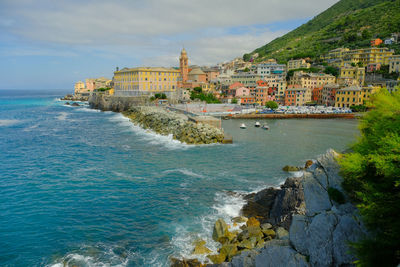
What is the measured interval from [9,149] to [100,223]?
81.1 ft

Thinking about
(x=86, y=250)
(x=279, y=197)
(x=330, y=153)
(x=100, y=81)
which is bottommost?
(x=86, y=250)

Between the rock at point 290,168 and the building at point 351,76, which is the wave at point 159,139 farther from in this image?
the building at point 351,76

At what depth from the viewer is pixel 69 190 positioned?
1933 centimetres

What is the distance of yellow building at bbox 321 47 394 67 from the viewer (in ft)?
287

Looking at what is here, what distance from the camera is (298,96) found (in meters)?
76.6

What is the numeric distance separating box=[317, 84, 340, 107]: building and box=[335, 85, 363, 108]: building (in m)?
2.03

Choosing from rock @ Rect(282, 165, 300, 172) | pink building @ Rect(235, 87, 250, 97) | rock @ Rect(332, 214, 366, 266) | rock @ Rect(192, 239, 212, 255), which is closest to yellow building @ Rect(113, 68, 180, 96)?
pink building @ Rect(235, 87, 250, 97)

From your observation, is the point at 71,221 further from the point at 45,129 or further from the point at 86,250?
the point at 45,129

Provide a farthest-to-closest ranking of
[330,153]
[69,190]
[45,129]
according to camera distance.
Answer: [45,129] < [69,190] < [330,153]

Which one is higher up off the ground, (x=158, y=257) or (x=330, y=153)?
(x=330, y=153)

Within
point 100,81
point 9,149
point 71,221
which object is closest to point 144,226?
point 71,221

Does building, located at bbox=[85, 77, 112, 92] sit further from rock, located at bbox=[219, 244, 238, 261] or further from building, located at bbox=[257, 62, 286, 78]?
rock, located at bbox=[219, 244, 238, 261]

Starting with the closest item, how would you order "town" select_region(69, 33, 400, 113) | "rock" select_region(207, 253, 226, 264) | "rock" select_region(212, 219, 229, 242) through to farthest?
"rock" select_region(207, 253, 226, 264) < "rock" select_region(212, 219, 229, 242) < "town" select_region(69, 33, 400, 113)

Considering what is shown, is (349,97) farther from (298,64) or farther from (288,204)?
(288,204)
